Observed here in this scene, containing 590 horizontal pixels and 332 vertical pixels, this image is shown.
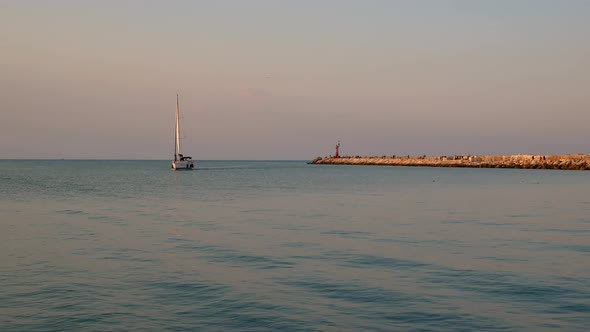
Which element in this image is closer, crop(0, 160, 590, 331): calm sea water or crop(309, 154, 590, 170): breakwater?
crop(0, 160, 590, 331): calm sea water

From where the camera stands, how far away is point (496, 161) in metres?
142

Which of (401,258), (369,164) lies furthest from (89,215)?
(369,164)

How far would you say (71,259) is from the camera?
16.7 m

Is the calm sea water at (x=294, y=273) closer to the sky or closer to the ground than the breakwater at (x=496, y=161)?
closer to the ground

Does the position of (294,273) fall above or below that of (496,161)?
below

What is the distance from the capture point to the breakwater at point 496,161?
121750 mm

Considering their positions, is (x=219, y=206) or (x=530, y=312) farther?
(x=219, y=206)

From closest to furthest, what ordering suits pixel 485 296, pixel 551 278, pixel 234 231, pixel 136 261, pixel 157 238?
pixel 485 296 → pixel 551 278 → pixel 136 261 → pixel 157 238 → pixel 234 231

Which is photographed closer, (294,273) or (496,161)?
(294,273)

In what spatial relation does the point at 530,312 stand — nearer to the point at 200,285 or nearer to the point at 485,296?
the point at 485,296

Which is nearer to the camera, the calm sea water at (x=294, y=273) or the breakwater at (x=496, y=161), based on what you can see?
the calm sea water at (x=294, y=273)

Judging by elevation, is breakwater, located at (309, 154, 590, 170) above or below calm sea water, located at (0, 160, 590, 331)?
above

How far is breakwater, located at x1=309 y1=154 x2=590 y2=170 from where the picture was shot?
12175cm

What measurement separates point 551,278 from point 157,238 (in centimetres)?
1305
